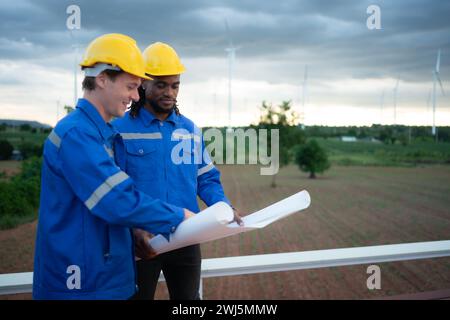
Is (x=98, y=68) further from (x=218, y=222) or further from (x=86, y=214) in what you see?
(x=218, y=222)

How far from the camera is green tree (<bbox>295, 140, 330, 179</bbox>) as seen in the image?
126 feet

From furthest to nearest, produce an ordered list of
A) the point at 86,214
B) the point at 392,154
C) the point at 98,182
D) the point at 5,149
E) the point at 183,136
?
the point at 392,154 → the point at 5,149 → the point at 183,136 → the point at 86,214 → the point at 98,182

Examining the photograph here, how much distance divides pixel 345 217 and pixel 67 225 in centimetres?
2682

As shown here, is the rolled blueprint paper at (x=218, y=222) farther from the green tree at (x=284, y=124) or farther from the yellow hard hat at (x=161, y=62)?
the green tree at (x=284, y=124)

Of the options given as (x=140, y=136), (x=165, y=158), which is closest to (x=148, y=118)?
(x=140, y=136)

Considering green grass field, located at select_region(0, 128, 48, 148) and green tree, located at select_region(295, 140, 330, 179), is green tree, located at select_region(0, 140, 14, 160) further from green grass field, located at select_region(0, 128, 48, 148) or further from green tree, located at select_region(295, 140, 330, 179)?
green tree, located at select_region(295, 140, 330, 179)

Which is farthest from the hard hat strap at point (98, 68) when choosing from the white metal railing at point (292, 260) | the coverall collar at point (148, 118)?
the white metal railing at point (292, 260)

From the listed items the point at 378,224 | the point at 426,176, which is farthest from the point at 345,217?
the point at 426,176

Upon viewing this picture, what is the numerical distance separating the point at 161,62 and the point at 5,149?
36.6m

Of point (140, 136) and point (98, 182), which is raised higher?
point (140, 136)

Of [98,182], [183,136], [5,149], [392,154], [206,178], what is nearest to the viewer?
[98,182]

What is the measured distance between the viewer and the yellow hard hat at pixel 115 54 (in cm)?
159

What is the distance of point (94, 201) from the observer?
1.44 metres
